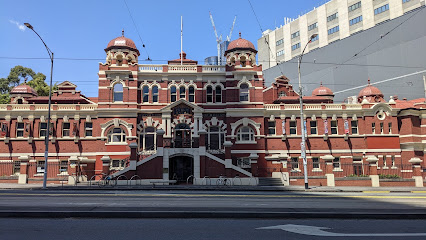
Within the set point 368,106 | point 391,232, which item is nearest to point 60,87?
point 368,106

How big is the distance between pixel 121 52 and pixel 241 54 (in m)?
14.1

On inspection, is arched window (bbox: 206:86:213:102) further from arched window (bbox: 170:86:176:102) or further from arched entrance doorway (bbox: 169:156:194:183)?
arched entrance doorway (bbox: 169:156:194:183)

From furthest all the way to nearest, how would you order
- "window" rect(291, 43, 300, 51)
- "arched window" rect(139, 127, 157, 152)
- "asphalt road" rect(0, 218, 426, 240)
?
"window" rect(291, 43, 300, 51)
"arched window" rect(139, 127, 157, 152)
"asphalt road" rect(0, 218, 426, 240)

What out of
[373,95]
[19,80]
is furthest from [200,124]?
[19,80]

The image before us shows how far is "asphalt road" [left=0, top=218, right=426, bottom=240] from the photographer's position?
736 cm

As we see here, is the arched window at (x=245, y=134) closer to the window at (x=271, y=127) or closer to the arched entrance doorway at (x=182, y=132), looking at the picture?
the window at (x=271, y=127)

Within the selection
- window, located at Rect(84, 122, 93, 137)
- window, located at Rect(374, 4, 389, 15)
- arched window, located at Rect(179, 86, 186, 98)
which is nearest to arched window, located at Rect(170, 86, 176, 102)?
arched window, located at Rect(179, 86, 186, 98)

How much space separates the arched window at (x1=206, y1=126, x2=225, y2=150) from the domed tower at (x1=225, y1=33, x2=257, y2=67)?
8.13 m

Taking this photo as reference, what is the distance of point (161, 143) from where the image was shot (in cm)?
2934

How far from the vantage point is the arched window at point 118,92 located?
3497 centimetres

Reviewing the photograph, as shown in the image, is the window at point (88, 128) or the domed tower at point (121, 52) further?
the domed tower at point (121, 52)

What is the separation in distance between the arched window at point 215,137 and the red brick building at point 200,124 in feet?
0.37

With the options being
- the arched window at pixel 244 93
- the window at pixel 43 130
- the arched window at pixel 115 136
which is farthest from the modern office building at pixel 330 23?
the window at pixel 43 130

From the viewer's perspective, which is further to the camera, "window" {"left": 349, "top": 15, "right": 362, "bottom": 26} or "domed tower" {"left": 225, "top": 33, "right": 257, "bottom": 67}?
"window" {"left": 349, "top": 15, "right": 362, "bottom": 26}
